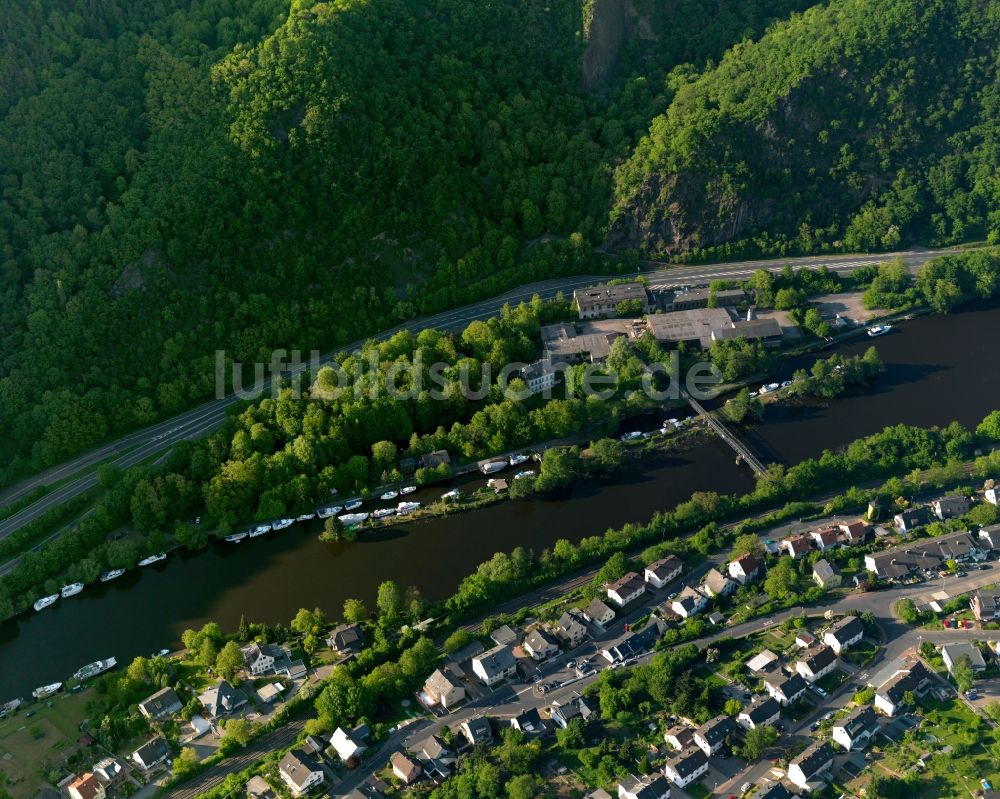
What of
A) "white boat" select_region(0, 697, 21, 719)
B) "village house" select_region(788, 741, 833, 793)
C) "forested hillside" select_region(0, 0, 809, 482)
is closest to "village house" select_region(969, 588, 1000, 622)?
"village house" select_region(788, 741, 833, 793)

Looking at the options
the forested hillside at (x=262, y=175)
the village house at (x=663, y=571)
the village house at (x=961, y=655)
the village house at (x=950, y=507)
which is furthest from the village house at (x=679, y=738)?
the forested hillside at (x=262, y=175)

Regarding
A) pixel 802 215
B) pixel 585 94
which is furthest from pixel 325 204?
pixel 802 215

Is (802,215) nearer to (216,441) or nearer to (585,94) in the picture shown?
(585,94)

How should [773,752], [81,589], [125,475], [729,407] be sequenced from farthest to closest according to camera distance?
1. [729,407]
2. [125,475]
3. [81,589]
4. [773,752]

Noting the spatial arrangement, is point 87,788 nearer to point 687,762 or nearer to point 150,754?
point 150,754

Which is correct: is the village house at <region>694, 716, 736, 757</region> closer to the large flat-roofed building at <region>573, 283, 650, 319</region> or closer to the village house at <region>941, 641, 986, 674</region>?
the village house at <region>941, 641, 986, 674</region>

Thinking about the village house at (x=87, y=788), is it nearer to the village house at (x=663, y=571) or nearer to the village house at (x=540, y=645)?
the village house at (x=540, y=645)

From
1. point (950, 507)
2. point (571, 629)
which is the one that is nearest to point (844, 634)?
point (950, 507)
